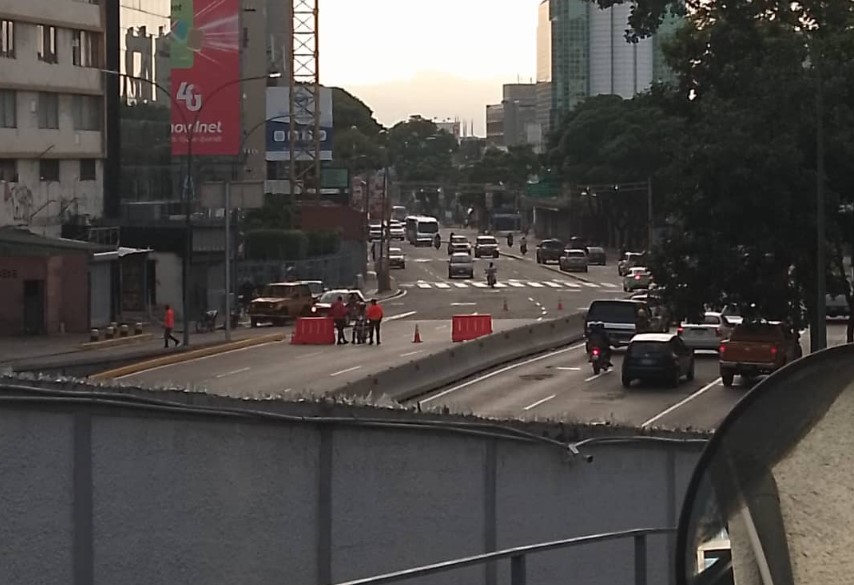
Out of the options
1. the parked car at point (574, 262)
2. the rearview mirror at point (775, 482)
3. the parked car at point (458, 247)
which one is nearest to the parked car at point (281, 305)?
the parked car at point (574, 262)

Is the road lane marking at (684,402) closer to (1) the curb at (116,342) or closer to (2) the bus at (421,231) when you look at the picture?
(1) the curb at (116,342)

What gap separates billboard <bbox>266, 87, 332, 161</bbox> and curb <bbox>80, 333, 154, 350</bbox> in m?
62.3

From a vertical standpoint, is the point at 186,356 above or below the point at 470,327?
below

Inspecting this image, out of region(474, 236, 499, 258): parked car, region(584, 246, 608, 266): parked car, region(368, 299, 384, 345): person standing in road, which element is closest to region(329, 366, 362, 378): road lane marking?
region(368, 299, 384, 345): person standing in road

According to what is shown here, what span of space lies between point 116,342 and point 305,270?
1024 inches

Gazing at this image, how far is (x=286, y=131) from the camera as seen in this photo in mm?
117938

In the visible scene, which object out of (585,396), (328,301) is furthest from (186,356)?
(328,301)

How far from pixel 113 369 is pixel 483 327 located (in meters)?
14.5

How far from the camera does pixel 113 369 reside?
38594 millimetres

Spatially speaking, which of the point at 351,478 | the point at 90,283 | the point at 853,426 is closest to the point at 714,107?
the point at 90,283

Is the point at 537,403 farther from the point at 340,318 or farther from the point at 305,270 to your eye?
the point at 305,270

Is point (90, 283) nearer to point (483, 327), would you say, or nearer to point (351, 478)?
point (483, 327)

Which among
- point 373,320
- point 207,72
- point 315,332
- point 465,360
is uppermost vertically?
point 207,72

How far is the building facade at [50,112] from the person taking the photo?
54.8 metres
